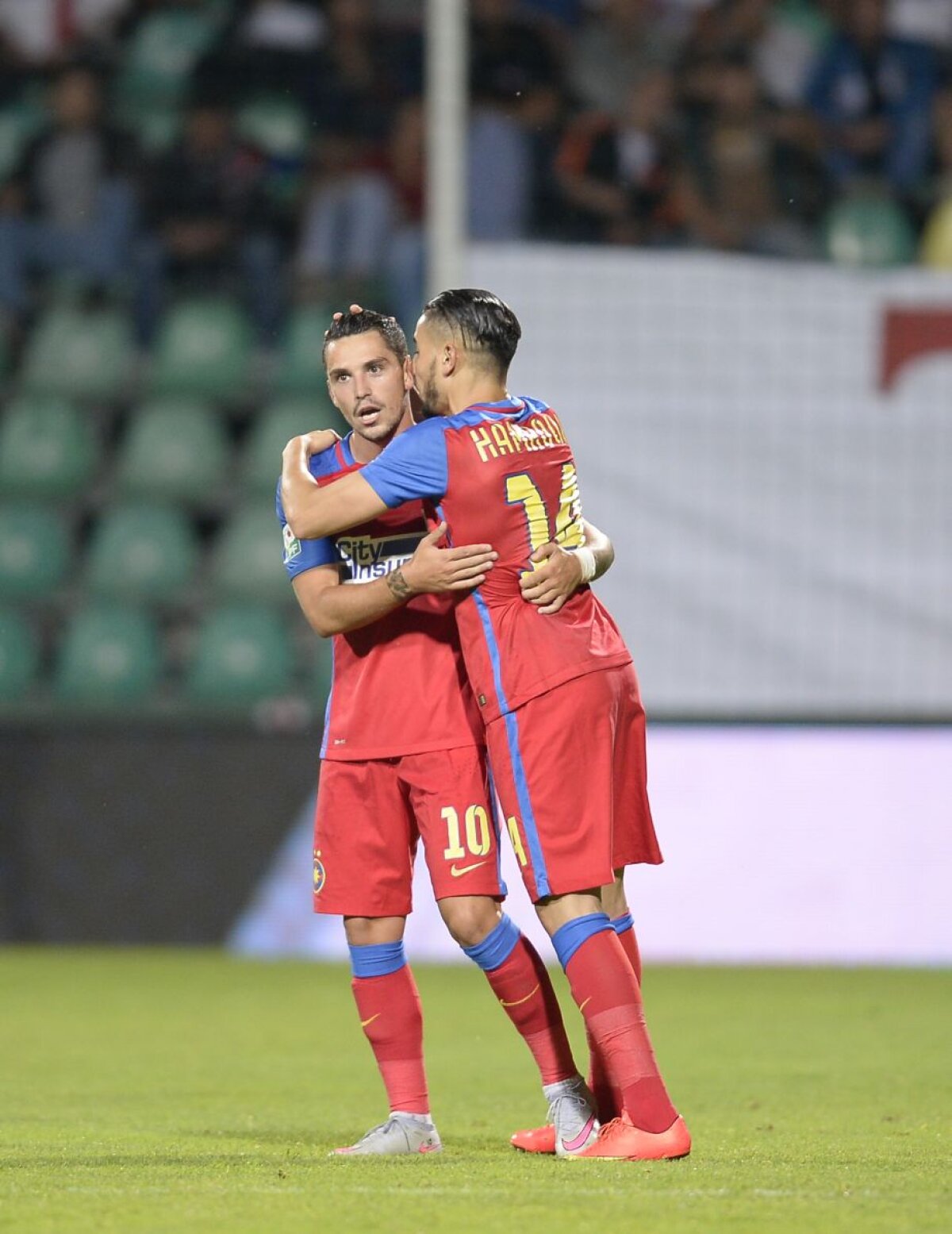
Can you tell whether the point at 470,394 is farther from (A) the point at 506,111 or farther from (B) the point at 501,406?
(A) the point at 506,111

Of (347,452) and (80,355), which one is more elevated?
(80,355)

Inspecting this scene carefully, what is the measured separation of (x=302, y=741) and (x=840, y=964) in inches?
99.4

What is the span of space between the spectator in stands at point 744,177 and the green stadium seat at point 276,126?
3.00 metres

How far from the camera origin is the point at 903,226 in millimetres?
10070

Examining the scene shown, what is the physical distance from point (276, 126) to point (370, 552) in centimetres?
817

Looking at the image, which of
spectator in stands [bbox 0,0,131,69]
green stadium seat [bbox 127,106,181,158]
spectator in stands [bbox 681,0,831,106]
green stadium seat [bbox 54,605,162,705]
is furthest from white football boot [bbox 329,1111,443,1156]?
spectator in stands [bbox 0,0,131,69]

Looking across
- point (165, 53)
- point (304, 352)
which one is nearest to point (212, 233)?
point (304, 352)

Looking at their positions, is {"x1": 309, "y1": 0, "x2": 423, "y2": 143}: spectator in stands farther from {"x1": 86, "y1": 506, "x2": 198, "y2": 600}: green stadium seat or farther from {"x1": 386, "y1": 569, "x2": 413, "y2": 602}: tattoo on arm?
{"x1": 386, "y1": 569, "x2": 413, "y2": 602}: tattoo on arm

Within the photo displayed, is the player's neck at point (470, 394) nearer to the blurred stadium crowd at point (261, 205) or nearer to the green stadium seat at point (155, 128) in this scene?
the blurred stadium crowd at point (261, 205)

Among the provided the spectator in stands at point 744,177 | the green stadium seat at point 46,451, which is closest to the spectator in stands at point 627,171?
the spectator in stands at point 744,177

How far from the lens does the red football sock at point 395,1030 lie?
14.7 ft

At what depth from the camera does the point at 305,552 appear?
180 inches

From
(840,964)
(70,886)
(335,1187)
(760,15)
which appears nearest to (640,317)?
(760,15)

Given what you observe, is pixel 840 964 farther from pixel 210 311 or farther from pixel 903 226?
pixel 210 311
